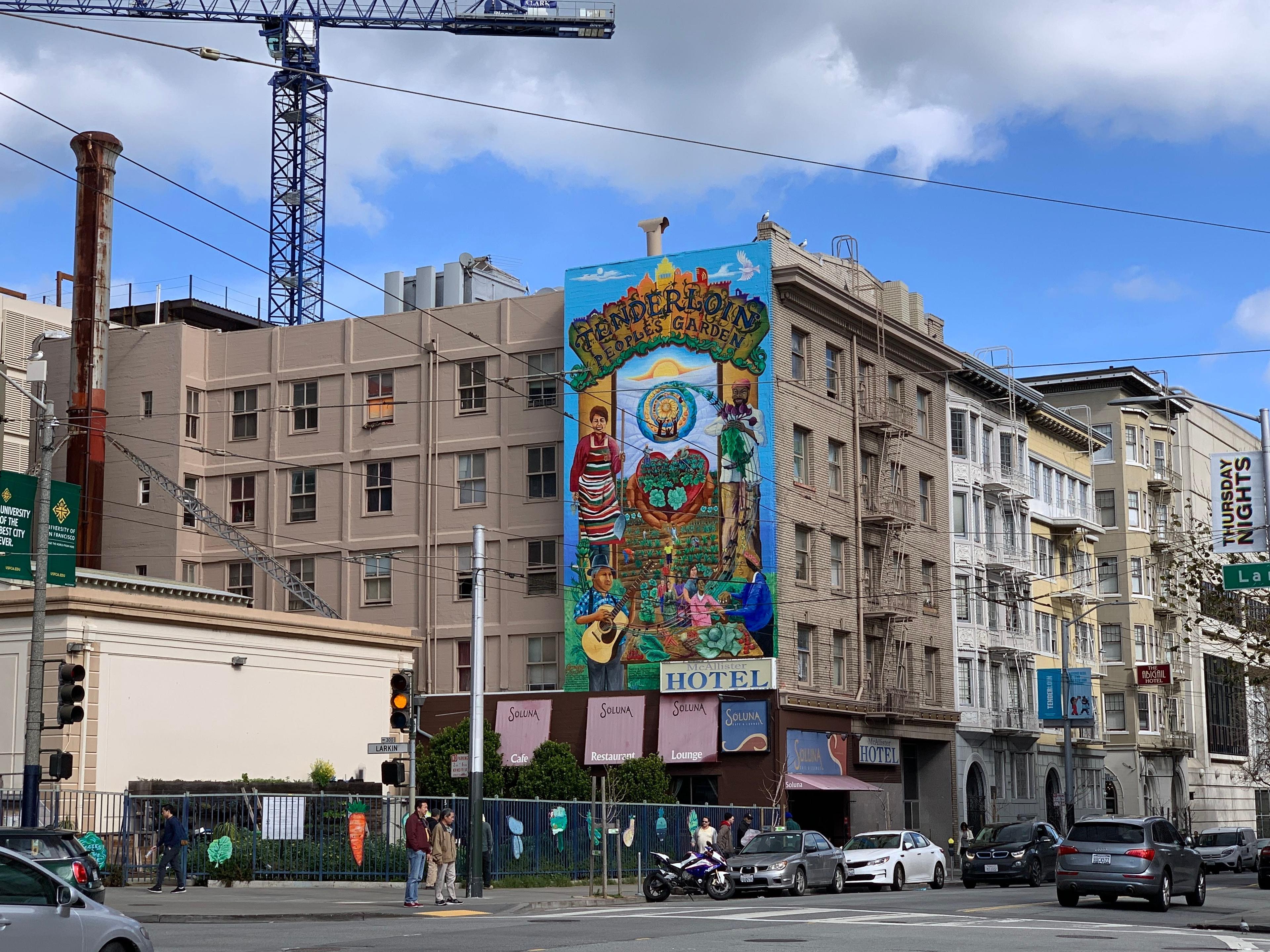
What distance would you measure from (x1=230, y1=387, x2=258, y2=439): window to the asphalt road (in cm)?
3485

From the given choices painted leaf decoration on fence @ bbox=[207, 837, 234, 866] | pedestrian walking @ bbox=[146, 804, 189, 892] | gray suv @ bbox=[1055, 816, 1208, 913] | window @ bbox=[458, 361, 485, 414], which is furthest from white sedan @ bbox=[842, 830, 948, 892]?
window @ bbox=[458, 361, 485, 414]

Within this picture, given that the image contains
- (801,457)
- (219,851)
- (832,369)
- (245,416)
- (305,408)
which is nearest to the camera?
(219,851)

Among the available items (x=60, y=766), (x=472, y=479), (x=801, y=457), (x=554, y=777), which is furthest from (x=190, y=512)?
(x=60, y=766)

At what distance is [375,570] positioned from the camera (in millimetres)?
58750

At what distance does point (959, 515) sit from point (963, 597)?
328cm

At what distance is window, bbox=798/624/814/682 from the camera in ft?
170

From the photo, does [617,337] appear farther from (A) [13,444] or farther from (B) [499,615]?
(A) [13,444]

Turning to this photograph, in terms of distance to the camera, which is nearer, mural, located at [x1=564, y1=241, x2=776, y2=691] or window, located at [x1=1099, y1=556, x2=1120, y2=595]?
mural, located at [x1=564, y1=241, x2=776, y2=691]

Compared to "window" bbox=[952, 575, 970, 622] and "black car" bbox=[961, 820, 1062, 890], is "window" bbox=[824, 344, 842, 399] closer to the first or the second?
"window" bbox=[952, 575, 970, 622]

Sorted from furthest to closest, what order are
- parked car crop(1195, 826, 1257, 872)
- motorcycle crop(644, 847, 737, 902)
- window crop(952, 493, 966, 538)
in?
window crop(952, 493, 966, 538)
parked car crop(1195, 826, 1257, 872)
motorcycle crop(644, 847, 737, 902)

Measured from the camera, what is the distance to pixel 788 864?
3403cm

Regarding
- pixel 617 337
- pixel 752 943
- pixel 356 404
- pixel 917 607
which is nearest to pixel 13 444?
pixel 356 404

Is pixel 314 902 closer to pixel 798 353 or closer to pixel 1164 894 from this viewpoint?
pixel 1164 894

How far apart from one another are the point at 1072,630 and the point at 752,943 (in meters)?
56.2
